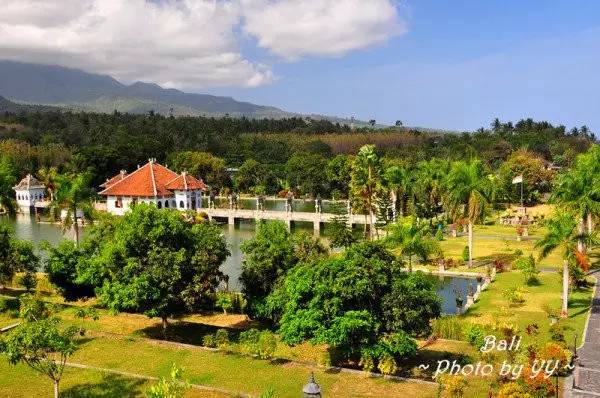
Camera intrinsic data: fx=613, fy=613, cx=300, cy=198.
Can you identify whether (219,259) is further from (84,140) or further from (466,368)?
(84,140)

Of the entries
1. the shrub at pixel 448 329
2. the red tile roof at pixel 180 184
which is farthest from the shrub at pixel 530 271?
the red tile roof at pixel 180 184

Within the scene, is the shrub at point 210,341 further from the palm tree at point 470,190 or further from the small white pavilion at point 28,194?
the small white pavilion at point 28,194

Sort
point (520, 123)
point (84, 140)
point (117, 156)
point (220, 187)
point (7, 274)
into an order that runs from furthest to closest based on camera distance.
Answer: point (520, 123), point (84, 140), point (220, 187), point (117, 156), point (7, 274)

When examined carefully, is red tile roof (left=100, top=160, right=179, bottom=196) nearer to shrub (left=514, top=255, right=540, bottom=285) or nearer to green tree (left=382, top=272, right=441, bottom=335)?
shrub (left=514, top=255, right=540, bottom=285)

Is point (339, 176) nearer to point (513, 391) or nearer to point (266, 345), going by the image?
point (266, 345)

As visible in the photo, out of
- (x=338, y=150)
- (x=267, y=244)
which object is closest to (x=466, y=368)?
(x=267, y=244)

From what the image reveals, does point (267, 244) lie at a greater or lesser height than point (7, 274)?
greater
